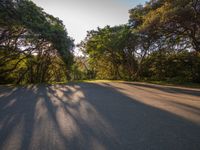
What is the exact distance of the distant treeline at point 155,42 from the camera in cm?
1366

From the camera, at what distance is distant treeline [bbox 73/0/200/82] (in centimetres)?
1366

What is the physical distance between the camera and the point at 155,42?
20109 mm

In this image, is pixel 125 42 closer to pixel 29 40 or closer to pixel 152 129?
pixel 29 40

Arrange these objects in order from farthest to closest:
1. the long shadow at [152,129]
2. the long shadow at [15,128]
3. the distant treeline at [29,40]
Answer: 1. the distant treeline at [29,40]
2. the long shadow at [15,128]
3. the long shadow at [152,129]

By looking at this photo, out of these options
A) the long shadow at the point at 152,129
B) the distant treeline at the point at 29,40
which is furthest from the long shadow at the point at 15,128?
the distant treeline at the point at 29,40

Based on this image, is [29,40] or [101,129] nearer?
[101,129]

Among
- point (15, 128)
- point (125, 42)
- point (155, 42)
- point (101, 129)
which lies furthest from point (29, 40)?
point (101, 129)

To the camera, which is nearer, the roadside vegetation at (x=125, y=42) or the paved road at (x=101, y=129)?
the paved road at (x=101, y=129)

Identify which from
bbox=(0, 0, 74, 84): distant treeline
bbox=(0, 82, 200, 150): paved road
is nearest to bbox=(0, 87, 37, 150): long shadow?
bbox=(0, 82, 200, 150): paved road

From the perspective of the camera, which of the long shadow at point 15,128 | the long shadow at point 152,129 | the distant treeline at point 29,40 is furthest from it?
the distant treeline at point 29,40

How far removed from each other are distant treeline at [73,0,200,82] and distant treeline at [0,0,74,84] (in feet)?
18.3

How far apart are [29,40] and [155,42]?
13.3 meters

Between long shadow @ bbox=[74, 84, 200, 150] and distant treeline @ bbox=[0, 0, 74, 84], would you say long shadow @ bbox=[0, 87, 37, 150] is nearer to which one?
long shadow @ bbox=[74, 84, 200, 150]

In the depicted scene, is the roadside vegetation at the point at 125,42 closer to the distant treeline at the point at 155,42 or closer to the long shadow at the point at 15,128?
the distant treeline at the point at 155,42
